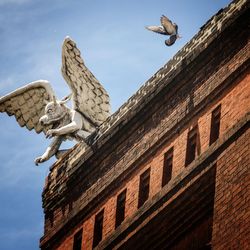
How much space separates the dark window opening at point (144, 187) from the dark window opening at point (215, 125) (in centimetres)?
280

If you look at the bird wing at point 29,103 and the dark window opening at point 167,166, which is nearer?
the dark window opening at point 167,166

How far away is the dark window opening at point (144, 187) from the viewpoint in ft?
129

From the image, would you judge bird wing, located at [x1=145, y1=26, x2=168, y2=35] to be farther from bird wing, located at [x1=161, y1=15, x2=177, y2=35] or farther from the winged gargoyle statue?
the winged gargoyle statue

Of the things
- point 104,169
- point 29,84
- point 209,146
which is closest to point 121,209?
point 104,169

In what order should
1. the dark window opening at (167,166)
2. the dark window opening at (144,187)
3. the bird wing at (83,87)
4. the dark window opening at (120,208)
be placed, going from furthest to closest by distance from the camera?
the bird wing at (83,87)
the dark window opening at (120,208)
the dark window opening at (144,187)
the dark window opening at (167,166)

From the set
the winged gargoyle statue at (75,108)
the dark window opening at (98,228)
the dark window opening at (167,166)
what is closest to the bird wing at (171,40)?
the dark window opening at (167,166)

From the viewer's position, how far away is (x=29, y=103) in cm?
4775

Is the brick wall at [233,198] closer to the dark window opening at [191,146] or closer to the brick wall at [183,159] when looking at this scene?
the brick wall at [183,159]

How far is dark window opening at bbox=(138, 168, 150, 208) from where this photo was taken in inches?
1543

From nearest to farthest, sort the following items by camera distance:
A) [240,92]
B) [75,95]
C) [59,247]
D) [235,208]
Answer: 1. [235,208]
2. [240,92]
3. [59,247]
4. [75,95]

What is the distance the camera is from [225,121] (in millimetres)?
36625

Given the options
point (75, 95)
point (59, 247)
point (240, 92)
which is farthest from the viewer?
point (75, 95)

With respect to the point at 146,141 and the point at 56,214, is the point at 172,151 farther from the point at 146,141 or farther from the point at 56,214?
the point at 56,214

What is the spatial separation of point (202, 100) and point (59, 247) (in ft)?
22.2
